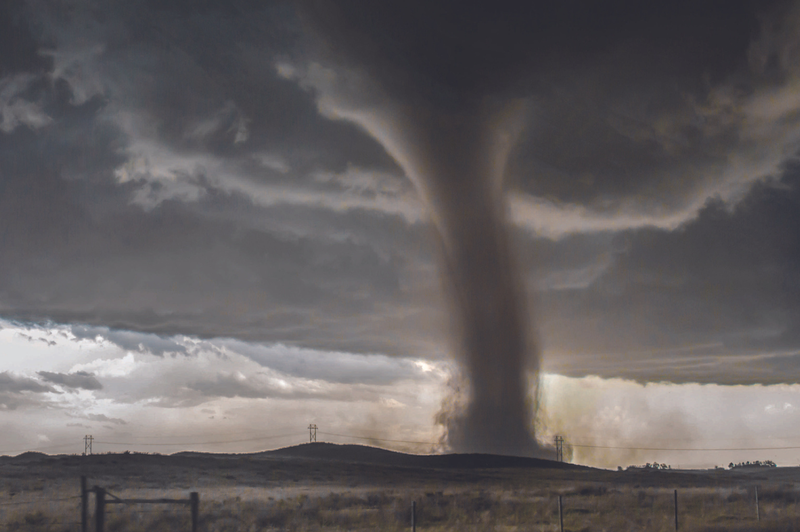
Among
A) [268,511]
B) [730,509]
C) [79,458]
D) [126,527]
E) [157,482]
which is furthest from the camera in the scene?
[79,458]

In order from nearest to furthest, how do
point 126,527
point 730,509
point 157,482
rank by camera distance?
point 126,527 → point 730,509 → point 157,482

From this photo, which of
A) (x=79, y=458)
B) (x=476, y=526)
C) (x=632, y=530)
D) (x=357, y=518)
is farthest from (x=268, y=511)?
(x=79, y=458)

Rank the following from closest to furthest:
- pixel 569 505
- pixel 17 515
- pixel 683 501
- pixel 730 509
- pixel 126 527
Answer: pixel 126 527
pixel 17 515
pixel 730 509
pixel 569 505
pixel 683 501

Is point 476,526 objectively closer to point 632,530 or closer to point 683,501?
point 632,530

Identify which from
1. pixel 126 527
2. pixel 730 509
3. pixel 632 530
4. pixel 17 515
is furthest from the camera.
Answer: pixel 730 509

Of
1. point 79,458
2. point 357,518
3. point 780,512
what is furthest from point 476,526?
point 79,458

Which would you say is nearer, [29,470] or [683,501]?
[683,501]

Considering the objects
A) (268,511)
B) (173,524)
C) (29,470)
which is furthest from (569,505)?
(29,470)

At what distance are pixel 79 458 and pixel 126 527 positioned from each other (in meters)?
98.5

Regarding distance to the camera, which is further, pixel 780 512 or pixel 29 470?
pixel 29 470

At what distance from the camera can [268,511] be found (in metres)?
40.4

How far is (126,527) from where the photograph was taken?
33.8m

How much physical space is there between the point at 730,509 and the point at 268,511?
97.9ft

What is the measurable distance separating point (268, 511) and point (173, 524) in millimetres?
7579
